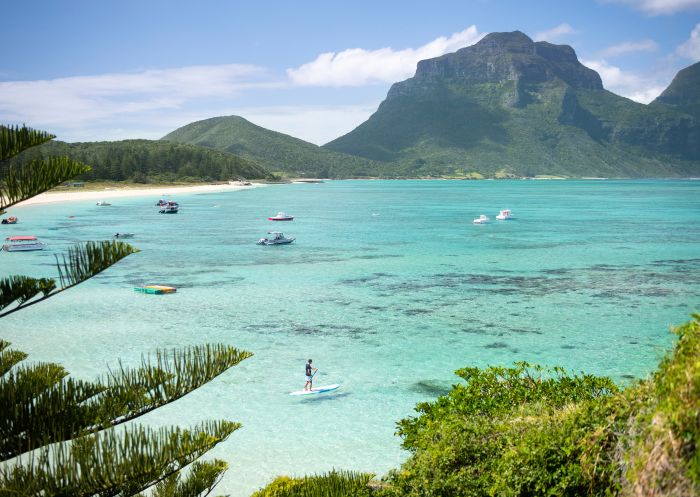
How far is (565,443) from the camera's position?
7273 mm

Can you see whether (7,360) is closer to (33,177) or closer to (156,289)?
(33,177)

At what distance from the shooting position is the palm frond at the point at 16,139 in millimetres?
6195

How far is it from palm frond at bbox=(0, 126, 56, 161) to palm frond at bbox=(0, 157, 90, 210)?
186mm

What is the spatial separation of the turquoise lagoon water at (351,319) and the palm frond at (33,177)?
6820mm

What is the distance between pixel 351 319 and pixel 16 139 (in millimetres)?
21958

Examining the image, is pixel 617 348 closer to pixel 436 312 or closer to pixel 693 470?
pixel 436 312

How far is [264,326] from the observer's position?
2638 centimetres

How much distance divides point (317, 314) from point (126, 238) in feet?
111

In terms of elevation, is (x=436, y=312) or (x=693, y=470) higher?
(x=693, y=470)

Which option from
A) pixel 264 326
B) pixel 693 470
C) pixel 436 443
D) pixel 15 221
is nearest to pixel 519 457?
pixel 436 443

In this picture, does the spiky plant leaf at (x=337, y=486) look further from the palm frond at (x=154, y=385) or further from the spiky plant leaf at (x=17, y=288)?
the spiky plant leaf at (x=17, y=288)

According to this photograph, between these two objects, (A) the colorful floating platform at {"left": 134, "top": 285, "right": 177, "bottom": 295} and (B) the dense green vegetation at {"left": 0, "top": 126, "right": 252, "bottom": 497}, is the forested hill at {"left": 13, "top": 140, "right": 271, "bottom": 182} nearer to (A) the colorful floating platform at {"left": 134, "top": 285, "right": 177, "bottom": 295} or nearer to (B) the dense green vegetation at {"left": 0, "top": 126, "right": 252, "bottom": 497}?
(A) the colorful floating platform at {"left": 134, "top": 285, "right": 177, "bottom": 295}

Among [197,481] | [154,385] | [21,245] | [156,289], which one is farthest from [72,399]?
[21,245]

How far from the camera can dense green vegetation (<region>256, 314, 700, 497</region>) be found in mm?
5062
